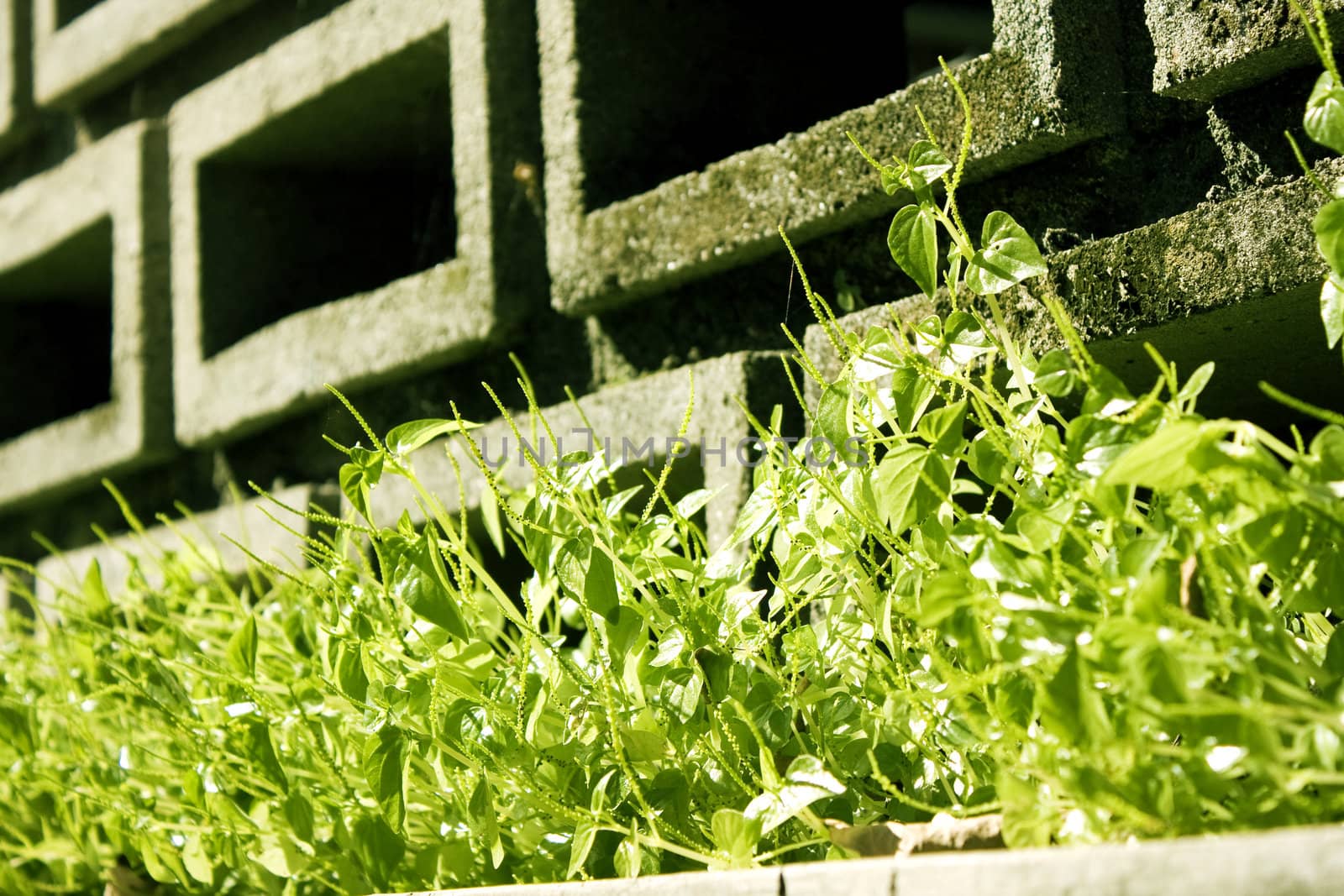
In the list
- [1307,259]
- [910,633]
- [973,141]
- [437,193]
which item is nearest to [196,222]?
[437,193]

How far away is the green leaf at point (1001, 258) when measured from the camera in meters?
1.00

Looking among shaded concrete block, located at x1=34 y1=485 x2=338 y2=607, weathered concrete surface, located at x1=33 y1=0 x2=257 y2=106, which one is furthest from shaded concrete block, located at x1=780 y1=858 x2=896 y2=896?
weathered concrete surface, located at x1=33 y1=0 x2=257 y2=106

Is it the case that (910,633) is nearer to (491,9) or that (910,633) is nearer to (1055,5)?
(1055,5)

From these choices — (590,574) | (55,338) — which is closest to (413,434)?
(590,574)

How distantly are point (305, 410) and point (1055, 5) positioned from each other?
53.4 inches

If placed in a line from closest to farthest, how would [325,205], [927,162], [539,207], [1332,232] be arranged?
[1332,232] → [927,162] → [539,207] → [325,205]

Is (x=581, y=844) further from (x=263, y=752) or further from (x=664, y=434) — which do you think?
(x=664, y=434)

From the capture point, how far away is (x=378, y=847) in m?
1.14

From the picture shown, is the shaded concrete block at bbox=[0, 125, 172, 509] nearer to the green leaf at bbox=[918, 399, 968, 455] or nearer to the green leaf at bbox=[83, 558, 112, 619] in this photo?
the green leaf at bbox=[83, 558, 112, 619]

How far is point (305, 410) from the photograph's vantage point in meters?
2.16

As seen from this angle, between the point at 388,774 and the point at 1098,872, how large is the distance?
22.6 inches

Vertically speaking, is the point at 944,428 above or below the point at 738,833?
above

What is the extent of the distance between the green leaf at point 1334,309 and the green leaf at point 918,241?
264 mm

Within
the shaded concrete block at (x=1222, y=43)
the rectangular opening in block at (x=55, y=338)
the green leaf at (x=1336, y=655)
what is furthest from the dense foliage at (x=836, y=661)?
the rectangular opening in block at (x=55, y=338)
